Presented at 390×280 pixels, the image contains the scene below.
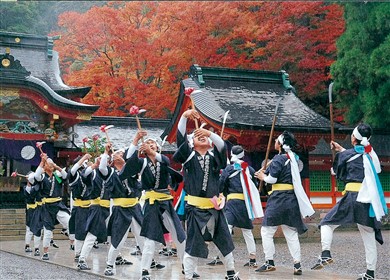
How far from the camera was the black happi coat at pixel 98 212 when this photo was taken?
904 centimetres

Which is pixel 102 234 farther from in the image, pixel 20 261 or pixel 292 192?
pixel 292 192

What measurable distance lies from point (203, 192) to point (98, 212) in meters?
3.24

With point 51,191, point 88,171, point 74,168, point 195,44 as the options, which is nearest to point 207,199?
point 88,171

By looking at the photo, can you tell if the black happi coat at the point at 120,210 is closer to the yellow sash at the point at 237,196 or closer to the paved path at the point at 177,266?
the paved path at the point at 177,266

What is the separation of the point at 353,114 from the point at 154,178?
15241 mm

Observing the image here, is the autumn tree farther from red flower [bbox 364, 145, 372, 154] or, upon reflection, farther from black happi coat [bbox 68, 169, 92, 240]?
red flower [bbox 364, 145, 372, 154]

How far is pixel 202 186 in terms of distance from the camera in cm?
655

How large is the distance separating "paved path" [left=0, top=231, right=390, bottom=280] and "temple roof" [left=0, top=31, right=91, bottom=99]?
9976 mm

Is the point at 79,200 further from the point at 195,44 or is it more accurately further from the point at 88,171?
the point at 195,44

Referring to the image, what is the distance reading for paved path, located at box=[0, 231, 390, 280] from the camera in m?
7.89

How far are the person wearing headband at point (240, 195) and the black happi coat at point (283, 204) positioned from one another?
1.00 metres

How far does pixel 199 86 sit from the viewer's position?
1712 cm

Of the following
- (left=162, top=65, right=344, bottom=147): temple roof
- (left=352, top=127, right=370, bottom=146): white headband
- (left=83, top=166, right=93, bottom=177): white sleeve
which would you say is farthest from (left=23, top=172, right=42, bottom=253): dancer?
(left=352, top=127, right=370, bottom=146): white headband

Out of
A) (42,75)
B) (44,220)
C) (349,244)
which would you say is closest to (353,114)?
(349,244)
